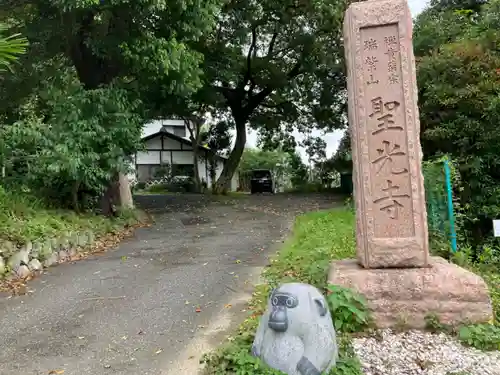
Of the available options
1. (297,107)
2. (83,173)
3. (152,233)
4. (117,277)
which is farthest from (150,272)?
(297,107)

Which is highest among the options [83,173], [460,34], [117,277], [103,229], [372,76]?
[460,34]

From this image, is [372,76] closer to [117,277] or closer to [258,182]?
[117,277]

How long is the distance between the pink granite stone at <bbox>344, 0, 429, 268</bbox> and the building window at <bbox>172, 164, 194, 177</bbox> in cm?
2393

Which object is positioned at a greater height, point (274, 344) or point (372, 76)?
point (372, 76)

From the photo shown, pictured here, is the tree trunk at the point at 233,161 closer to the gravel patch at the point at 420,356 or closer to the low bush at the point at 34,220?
the low bush at the point at 34,220

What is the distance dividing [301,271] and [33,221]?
442 centimetres

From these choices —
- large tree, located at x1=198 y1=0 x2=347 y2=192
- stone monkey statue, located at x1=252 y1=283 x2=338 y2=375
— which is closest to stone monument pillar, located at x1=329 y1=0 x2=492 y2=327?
stone monkey statue, located at x1=252 y1=283 x2=338 y2=375

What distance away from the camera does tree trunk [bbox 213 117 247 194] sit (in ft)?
61.2

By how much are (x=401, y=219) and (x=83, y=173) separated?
5.97 m

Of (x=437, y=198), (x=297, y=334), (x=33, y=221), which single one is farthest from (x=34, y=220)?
(x=437, y=198)

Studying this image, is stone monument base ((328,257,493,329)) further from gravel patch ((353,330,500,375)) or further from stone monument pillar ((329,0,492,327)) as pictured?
gravel patch ((353,330,500,375))

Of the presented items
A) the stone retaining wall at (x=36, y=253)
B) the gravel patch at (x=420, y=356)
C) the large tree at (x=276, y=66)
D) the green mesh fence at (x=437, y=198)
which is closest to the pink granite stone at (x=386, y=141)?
the gravel patch at (x=420, y=356)

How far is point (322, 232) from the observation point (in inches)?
347

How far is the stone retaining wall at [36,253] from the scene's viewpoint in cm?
616
